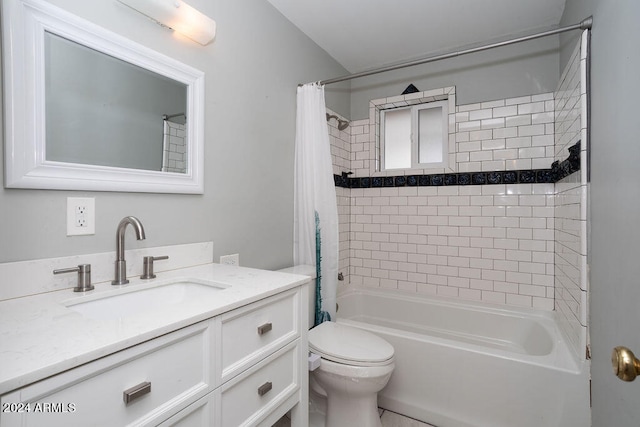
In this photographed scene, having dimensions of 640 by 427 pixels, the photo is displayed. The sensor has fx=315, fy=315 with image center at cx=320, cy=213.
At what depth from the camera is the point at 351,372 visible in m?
1.54

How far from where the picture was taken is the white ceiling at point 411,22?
203cm

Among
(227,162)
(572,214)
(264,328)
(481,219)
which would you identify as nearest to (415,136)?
(481,219)

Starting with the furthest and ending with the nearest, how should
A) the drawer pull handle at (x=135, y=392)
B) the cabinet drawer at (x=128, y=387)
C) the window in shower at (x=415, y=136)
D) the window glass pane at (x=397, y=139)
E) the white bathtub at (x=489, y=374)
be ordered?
the window glass pane at (x=397, y=139) < the window in shower at (x=415, y=136) < the white bathtub at (x=489, y=374) < the drawer pull handle at (x=135, y=392) < the cabinet drawer at (x=128, y=387)

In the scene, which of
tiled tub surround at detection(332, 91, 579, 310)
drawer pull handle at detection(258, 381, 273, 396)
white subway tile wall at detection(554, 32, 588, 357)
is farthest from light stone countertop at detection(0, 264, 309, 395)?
tiled tub surround at detection(332, 91, 579, 310)

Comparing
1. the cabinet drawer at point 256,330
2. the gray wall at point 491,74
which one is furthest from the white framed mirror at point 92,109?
the gray wall at point 491,74

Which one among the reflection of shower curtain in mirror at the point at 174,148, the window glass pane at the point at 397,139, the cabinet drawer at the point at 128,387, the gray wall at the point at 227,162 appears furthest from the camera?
the window glass pane at the point at 397,139

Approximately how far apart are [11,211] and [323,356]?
138cm

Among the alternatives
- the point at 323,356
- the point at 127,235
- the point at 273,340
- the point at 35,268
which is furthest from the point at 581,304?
the point at 35,268

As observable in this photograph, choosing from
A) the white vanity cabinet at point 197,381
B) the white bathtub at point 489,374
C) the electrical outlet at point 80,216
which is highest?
the electrical outlet at point 80,216

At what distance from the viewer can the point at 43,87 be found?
104 centimetres

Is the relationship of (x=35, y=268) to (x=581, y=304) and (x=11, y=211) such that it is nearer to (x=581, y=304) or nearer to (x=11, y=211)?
(x=11, y=211)

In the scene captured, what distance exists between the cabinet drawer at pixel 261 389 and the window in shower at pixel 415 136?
209 cm

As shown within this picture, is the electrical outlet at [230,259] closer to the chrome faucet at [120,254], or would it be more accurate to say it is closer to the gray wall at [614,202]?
the chrome faucet at [120,254]

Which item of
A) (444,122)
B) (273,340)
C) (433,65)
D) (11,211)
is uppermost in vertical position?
(433,65)
